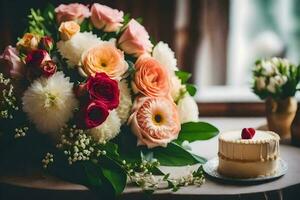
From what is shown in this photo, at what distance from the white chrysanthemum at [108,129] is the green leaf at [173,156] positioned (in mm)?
135

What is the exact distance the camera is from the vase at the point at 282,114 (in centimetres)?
163

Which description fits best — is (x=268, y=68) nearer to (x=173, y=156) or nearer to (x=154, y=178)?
(x=173, y=156)

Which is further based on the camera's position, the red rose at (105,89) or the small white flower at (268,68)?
the small white flower at (268,68)

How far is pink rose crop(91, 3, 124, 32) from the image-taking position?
1.40m

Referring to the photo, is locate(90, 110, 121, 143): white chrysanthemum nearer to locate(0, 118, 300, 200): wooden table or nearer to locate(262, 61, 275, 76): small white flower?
locate(0, 118, 300, 200): wooden table

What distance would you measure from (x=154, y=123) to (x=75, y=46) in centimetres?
28

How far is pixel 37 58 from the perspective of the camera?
1266mm

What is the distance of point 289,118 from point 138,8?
1604 millimetres

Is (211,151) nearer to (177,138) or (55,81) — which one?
(177,138)

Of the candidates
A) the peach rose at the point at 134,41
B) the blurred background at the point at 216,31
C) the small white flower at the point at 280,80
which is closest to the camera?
the peach rose at the point at 134,41

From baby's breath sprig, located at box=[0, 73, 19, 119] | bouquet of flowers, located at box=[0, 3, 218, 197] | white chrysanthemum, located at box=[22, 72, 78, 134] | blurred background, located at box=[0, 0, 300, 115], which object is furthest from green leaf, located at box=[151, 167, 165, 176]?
blurred background, located at box=[0, 0, 300, 115]

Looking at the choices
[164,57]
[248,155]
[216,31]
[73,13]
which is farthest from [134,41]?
[216,31]

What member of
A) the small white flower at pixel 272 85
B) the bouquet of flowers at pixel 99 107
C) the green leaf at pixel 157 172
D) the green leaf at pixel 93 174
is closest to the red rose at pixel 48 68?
the bouquet of flowers at pixel 99 107

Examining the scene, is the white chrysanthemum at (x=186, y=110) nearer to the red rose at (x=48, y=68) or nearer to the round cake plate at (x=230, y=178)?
the round cake plate at (x=230, y=178)
